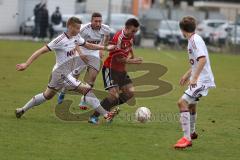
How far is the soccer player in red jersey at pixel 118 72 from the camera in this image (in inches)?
534

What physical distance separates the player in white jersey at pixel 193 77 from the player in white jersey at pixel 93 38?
4.63 meters

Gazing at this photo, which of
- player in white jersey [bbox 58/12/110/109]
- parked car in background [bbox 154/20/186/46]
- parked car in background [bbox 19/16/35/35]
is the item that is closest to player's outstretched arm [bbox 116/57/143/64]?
player in white jersey [bbox 58/12/110/109]

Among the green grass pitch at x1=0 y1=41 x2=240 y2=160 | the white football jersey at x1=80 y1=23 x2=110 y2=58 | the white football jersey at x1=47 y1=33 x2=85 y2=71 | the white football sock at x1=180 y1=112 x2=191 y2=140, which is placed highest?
the white football jersey at x1=47 y1=33 x2=85 y2=71

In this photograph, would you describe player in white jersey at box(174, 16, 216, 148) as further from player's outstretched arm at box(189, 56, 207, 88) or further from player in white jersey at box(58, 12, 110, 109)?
player in white jersey at box(58, 12, 110, 109)

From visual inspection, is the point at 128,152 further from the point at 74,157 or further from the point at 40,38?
the point at 40,38

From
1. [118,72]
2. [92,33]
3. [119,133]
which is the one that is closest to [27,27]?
[92,33]

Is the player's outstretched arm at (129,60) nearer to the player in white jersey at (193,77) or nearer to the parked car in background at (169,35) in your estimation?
the player in white jersey at (193,77)

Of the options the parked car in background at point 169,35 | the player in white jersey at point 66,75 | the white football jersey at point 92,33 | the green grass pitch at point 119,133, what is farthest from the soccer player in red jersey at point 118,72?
the parked car in background at point 169,35

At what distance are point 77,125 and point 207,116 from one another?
335 centimetres

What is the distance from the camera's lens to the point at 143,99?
18.1 metres

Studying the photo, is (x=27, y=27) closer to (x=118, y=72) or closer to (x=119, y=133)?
(x=118, y=72)

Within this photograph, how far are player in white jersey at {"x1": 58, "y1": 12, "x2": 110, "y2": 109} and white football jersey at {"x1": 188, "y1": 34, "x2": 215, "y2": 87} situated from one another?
15.2 feet

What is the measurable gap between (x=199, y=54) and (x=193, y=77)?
1.16 feet

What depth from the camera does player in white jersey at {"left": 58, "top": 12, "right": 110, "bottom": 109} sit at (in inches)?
624
